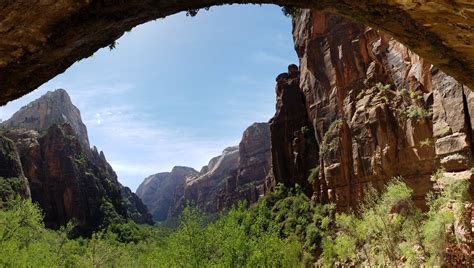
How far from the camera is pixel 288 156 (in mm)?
80750

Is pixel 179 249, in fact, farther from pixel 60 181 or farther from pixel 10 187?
pixel 60 181

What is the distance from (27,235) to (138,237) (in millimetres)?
59829

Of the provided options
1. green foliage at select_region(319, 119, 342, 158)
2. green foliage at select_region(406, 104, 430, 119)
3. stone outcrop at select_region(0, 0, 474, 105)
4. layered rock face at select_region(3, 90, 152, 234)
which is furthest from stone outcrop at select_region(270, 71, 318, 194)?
stone outcrop at select_region(0, 0, 474, 105)

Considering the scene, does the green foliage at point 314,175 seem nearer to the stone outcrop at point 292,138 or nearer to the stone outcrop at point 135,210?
the stone outcrop at point 292,138

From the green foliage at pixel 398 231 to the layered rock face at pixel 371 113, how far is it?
104 inches

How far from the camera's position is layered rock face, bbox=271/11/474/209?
34.9 meters

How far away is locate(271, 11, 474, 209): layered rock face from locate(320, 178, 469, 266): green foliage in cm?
265

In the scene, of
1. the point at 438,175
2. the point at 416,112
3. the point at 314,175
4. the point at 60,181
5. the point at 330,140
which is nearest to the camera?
the point at 438,175

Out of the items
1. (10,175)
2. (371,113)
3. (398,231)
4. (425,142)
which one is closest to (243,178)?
(10,175)

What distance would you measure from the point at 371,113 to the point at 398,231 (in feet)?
54.9

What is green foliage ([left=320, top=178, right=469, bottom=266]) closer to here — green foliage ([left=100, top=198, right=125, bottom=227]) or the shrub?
the shrub

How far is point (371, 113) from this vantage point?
50.1 metres

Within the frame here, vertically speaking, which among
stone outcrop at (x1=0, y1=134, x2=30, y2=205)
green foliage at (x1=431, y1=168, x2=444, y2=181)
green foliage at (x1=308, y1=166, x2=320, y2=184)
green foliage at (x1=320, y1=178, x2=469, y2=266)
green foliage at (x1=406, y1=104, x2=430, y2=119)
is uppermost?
stone outcrop at (x1=0, y1=134, x2=30, y2=205)

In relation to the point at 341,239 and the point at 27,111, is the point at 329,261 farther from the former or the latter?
the point at 27,111
